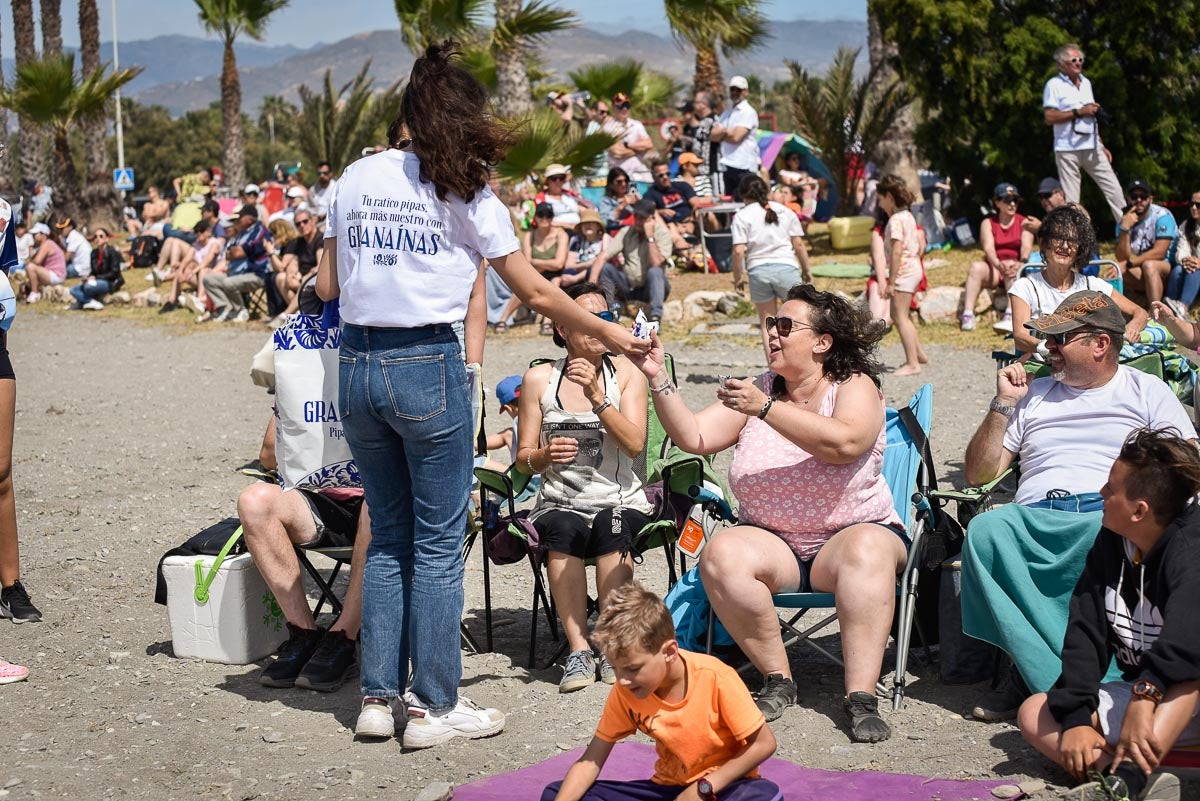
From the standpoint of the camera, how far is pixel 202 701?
14.7 feet

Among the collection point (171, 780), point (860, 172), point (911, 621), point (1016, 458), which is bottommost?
point (171, 780)

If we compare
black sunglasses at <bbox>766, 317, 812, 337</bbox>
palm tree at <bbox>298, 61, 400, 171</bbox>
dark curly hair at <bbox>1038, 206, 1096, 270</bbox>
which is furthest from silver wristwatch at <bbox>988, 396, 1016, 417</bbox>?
palm tree at <bbox>298, 61, 400, 171</bbox>

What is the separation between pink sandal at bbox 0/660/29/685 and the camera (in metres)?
4.65

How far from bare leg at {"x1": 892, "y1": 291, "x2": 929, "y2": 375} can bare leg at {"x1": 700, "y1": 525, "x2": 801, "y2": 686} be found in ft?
21.2

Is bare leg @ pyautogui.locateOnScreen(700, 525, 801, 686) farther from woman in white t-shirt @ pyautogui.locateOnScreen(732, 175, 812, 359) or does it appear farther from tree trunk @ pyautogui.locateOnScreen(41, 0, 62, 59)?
tree trunk @ pyautogui.locateOnScreen(41, 0, 62, 59)

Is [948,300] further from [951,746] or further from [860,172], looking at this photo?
[951,746]

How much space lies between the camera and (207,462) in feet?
27.8

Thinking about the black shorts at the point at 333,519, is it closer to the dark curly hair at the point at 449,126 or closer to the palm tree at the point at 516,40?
the dark curly hair at the point at 449,126

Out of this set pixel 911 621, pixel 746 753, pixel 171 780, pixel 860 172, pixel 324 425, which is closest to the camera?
pixel 746 753

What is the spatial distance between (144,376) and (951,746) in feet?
32.7

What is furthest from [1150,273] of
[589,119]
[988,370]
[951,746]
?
[589,119]

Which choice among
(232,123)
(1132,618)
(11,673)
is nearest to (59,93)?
(232,123)

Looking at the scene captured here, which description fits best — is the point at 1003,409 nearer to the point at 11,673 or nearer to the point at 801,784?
the point at 801,784

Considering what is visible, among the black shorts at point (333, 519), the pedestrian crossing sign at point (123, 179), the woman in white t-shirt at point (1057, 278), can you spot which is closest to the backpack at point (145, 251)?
the pedestrian crossing sign at point (123, 179)
